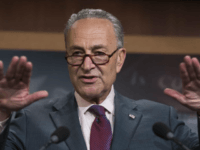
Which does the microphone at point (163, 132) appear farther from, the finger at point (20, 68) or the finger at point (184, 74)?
the finger at point (20, 68)

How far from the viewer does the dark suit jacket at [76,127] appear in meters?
1.35

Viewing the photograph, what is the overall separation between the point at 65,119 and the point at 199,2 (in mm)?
1555

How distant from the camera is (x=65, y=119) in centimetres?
143

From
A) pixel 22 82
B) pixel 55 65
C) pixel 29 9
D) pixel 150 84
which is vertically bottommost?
pixel 150 84

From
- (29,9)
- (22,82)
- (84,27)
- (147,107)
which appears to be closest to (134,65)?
(147,107)

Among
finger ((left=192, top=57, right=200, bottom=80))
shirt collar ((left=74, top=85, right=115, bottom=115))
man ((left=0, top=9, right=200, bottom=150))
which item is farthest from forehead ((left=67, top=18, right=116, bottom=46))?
finger ((left=192, top=57, right=200, bottom=80))

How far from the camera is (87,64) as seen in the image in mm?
1337

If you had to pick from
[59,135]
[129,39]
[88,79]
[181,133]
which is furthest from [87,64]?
[129,39]

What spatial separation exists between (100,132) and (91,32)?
0.55m

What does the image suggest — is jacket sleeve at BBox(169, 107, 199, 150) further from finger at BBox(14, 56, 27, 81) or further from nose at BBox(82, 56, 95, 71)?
finger at BBox(14, 56, 27, 81)

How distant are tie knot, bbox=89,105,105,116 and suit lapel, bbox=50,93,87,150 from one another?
0.10 meters

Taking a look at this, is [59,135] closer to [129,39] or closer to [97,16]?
[97,16]

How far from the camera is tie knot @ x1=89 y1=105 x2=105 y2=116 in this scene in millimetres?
1396

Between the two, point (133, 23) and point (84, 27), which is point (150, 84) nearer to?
point (133, 23)
